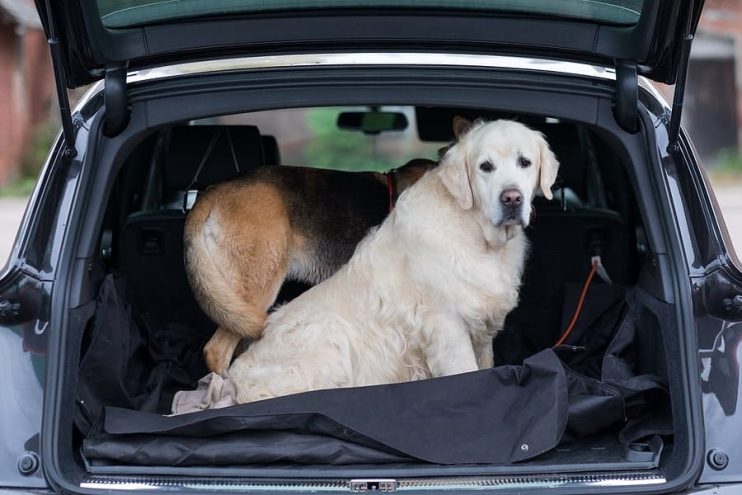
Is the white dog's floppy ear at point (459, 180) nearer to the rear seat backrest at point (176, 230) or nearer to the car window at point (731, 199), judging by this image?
the rear seat backrest at point (176, 230)

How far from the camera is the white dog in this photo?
360 centimetres

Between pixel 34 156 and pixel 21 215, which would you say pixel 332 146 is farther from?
pixel 34 156

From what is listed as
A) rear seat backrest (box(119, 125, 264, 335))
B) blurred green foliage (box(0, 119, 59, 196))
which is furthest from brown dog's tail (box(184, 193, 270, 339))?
blurred green foliage (box(0, 119, 59, 196))

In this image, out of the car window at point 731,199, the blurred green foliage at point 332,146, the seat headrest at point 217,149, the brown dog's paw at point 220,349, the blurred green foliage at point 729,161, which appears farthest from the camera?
the blurred green foliage at point 729,161

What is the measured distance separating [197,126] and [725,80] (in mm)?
17328

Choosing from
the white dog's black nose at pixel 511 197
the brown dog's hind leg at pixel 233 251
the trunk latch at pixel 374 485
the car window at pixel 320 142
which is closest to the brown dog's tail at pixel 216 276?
the brown dog's hind leg at pixel 233 251

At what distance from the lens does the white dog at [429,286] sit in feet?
11.8

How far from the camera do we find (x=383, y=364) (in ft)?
12.4

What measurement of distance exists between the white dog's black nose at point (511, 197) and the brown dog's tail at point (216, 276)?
3.66ft

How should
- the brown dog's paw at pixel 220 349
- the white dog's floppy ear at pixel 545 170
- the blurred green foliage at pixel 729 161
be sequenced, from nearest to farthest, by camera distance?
the white dog's floppy ear at pixel 545 170
the brown dog's paw at pixel 220 349
the blurred green foliage at pixel 729 161

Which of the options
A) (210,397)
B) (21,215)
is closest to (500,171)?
(210,397)

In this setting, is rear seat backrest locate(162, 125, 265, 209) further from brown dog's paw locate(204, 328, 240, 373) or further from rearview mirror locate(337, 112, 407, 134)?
rearview mirror locate(337, 112, 407, 134)

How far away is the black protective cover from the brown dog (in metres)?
1.03

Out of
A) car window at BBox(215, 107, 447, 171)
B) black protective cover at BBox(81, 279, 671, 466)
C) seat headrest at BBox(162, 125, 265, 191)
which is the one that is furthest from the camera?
car window at BBox(215, 107, 447, 171)
